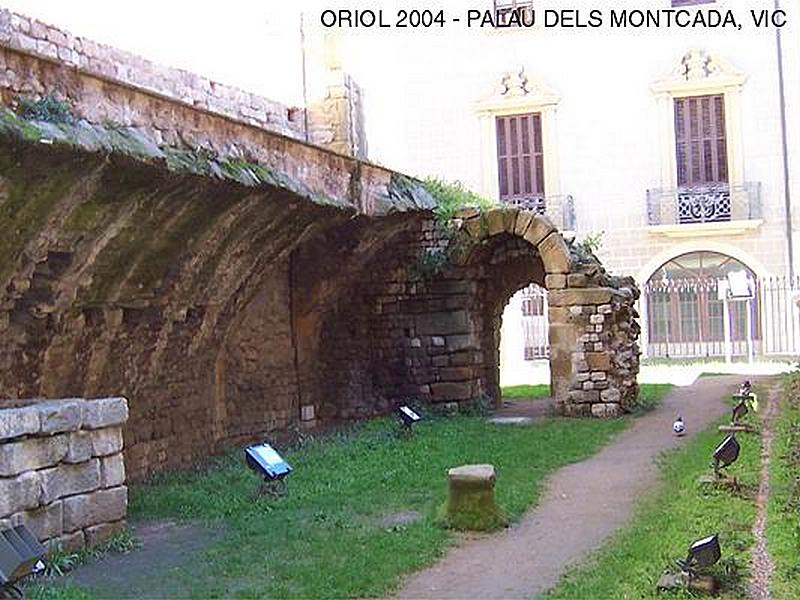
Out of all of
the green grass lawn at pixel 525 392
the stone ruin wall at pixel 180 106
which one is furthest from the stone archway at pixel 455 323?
the green grass lawn at pixel 525 392

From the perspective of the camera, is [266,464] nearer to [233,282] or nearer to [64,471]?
[64,471]

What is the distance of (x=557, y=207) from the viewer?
1003 inches

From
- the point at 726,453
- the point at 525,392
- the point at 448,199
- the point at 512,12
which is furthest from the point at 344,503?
the point at 512,12

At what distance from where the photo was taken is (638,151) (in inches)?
992

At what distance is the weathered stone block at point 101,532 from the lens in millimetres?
7118

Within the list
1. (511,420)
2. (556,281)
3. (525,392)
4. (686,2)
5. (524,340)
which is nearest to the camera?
(511,420)

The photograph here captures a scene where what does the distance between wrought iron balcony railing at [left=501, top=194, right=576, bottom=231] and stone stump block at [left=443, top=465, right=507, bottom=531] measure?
17.8 metres

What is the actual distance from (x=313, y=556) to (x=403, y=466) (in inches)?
143

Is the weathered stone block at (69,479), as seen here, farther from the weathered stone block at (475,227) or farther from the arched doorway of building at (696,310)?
the arched doorway of building at (696,310)

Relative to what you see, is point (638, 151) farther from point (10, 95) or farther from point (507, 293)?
point (10, 95)

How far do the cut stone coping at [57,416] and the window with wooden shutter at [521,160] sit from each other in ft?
62.5

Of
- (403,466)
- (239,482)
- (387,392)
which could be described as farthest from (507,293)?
(239,482)

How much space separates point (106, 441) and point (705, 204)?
63.2ft

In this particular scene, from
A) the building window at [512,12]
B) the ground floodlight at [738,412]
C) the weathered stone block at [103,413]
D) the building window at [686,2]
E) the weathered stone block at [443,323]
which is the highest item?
the building window at [512,12]
